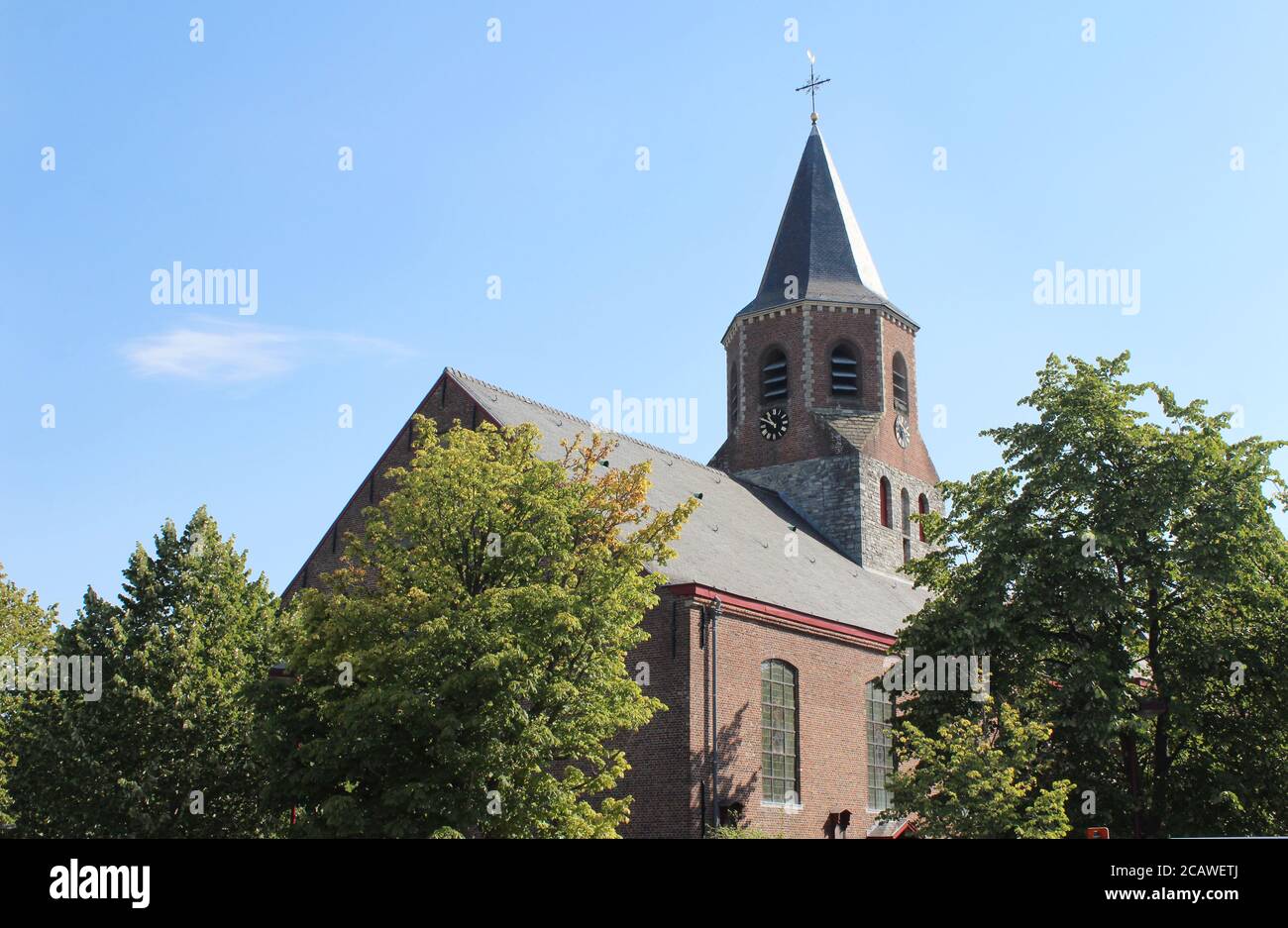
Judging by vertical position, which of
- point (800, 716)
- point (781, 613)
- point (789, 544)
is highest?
point (789, 544)

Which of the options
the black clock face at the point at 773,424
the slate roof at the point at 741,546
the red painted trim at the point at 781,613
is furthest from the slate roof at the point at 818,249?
the red painted trim at the point at 781,613

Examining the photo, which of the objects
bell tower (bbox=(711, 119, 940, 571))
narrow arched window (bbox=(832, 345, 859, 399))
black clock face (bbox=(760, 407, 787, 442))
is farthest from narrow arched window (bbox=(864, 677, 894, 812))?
narrow arched window (bbox=(832, 345, 859, 399))

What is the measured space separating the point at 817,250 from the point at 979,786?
79.1 feet

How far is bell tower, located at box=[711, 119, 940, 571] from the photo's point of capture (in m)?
36.0

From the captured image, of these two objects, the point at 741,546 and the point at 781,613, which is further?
the point at 741,546

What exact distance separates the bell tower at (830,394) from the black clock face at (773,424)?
42 mm

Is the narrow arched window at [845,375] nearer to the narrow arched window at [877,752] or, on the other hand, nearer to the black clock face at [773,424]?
the black clock face at [773,424]

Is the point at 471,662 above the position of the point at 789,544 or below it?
below

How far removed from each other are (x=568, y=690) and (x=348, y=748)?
3229 millimetres

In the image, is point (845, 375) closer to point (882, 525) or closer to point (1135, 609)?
point (882, 525)

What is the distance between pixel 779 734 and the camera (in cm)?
2423

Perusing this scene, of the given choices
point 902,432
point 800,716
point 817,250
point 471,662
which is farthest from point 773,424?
point 471,662
